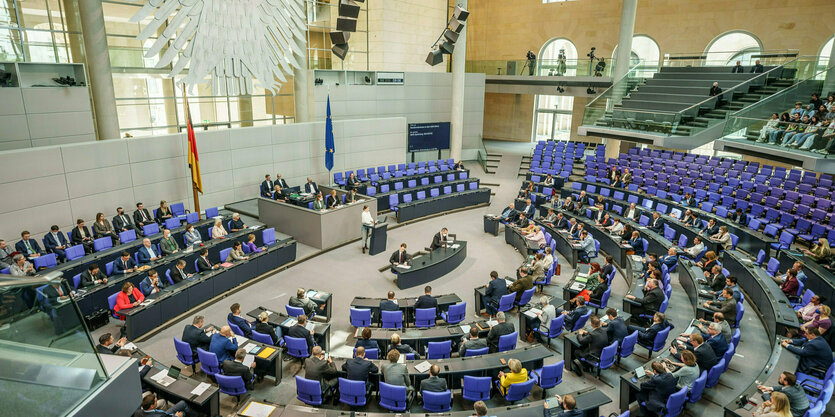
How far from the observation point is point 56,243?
1127cm

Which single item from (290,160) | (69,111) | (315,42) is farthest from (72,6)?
(315,42)

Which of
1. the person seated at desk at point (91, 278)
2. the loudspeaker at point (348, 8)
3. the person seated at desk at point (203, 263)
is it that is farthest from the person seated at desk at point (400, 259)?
the loudspeaker at point (348, 8)

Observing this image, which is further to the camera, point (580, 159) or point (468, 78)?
point (468, 78)

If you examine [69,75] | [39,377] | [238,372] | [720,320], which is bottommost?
[238,372]

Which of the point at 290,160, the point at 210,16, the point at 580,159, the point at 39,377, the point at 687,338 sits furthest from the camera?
the point at 580,159

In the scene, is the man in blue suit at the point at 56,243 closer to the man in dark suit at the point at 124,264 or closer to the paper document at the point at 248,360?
the man in dark suit at the point at 124,264

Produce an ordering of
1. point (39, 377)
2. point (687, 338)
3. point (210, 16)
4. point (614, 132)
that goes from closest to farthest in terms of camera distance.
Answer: point (39, 377) < point (210, 16) < point (687, 338) < point (614, 132)

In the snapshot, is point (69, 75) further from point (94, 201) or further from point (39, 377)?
point (39, 377)

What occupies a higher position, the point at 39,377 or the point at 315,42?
the point at 315,42

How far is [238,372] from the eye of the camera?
7164 millimetres

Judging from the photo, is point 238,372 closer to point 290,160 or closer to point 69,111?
point 69,111

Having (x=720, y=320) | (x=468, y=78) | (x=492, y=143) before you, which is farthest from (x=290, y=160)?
(x=492, y=143)

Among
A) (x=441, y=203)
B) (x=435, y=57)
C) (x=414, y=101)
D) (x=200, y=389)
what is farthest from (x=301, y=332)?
(x=414, y=101)

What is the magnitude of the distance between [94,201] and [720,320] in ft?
50.9
